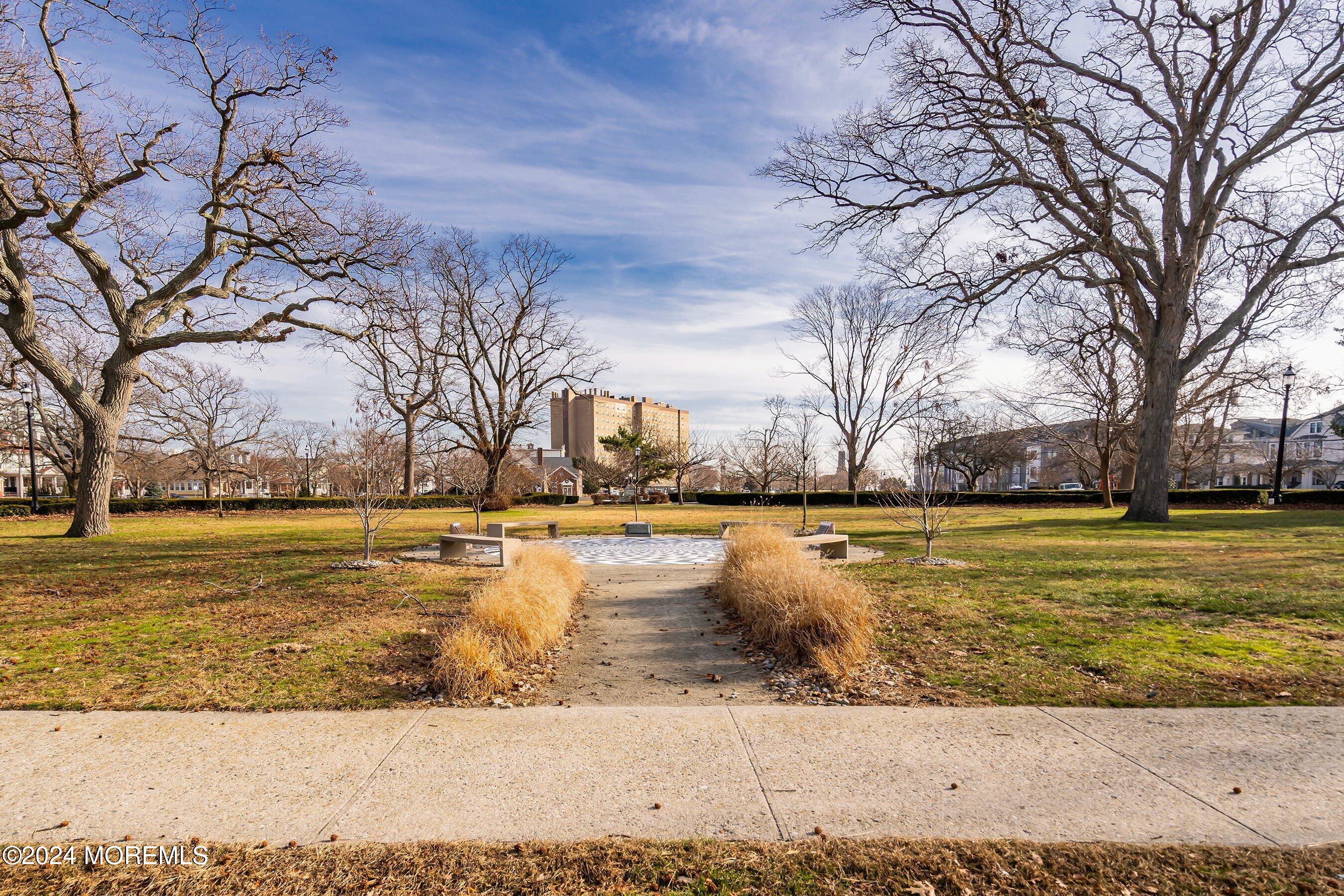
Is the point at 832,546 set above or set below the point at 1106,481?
below

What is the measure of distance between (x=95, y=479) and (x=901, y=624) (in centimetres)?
1949

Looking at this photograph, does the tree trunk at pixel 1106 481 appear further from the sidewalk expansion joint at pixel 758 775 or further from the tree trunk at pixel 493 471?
the sidewalk expansion joint at pixel 758 775

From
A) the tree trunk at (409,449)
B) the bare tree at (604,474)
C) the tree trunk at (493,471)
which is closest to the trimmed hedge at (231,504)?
the tree trunk at (493,471)

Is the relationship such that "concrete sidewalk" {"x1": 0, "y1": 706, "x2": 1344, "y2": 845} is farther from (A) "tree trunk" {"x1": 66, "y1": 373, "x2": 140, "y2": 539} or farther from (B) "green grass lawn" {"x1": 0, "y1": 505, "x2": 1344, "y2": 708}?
(A) "tree trunk" {"x1": 66, "y1": 373, "x2": 140, "y2": 539}

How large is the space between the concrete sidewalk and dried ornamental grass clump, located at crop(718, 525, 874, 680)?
1.23m

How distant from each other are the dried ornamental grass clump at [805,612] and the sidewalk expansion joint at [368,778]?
11.0 feet

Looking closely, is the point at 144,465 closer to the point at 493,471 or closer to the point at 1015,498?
the point at 493,471

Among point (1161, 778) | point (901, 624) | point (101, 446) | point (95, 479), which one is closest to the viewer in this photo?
point (1161, 778)

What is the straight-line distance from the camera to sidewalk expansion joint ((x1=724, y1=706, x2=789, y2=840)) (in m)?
3.15

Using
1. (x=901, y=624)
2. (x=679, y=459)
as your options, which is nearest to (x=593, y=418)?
(x=679, y=459)

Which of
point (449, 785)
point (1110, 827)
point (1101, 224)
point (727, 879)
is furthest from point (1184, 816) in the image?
point (1101, 224)

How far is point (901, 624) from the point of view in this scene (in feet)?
24.3

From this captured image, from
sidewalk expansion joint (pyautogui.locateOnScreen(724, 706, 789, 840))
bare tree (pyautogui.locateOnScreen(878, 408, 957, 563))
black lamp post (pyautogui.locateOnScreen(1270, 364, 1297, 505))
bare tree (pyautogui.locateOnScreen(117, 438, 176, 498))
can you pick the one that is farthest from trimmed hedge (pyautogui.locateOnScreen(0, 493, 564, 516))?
black lamp post (pyautogui.locateOnScreen(1270, 364, 1297, 505))

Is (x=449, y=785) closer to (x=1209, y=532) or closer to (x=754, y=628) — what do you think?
(x=754, y=628)
